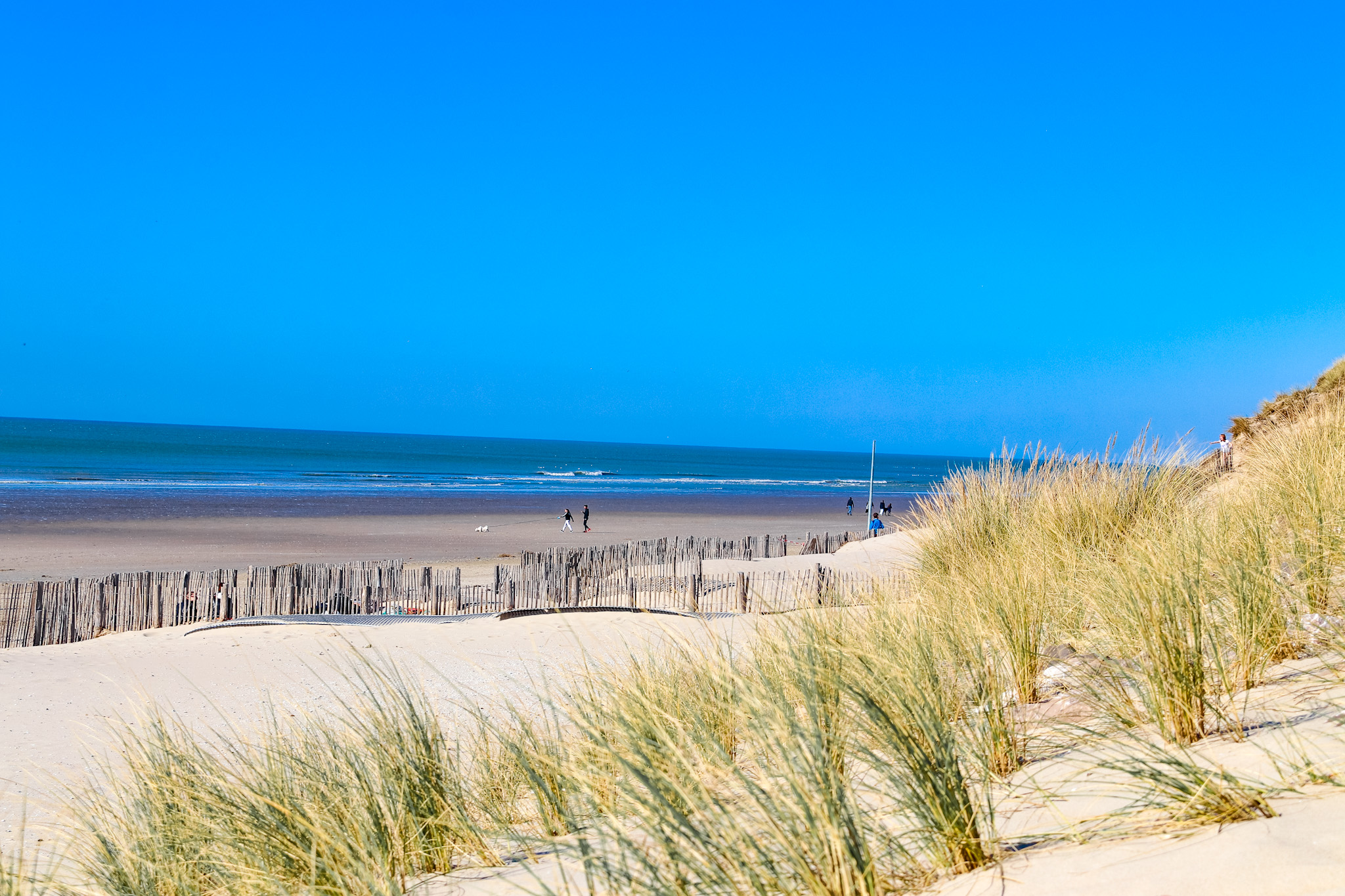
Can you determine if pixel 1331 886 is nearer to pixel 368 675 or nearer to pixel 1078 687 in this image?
pixel 1078 687

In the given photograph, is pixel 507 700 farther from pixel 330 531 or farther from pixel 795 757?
pixel 330 531

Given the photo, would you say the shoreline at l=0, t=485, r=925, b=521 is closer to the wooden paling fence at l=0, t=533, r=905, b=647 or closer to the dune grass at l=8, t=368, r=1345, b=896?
the wooden paling fence at l=0, t=533, r=905, b=647

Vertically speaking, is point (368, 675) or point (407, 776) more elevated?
point (407, 776)

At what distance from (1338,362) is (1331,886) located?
55.4ft

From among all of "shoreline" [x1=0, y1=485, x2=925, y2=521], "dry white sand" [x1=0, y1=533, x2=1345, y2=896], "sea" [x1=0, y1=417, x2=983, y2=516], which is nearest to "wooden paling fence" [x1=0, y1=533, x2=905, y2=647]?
"dry white sand" [x1=0, y1=533, x2=1345, y2=896]

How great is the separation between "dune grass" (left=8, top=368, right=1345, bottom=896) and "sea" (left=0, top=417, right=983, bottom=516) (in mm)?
4622

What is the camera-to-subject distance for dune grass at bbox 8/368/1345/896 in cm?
201

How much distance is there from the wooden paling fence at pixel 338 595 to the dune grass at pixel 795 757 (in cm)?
519

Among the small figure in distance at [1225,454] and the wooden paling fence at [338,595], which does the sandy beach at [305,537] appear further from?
the small figure in distance at [1225,454]

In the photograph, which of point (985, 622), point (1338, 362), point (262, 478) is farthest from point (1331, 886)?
point (262, 478)

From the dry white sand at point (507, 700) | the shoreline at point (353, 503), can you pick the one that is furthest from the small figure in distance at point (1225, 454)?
the shoreline at point (353, 503)

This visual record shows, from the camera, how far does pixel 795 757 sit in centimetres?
211

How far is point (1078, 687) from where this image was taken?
10.2 feet

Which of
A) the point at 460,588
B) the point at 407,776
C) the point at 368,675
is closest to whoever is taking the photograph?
the point at 407,776
